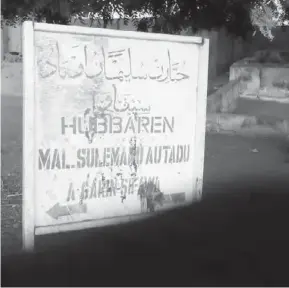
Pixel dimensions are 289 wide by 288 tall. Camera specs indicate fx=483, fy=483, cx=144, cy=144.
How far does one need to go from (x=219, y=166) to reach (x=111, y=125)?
124 inches

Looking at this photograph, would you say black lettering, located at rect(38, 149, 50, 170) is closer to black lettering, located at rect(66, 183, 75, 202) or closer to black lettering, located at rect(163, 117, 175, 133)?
black lettering, located at rect(66, 183, 75, 202)

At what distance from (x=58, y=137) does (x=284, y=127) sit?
656 cm

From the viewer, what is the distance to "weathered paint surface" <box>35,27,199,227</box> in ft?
8.82

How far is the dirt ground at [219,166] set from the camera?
3.64 m

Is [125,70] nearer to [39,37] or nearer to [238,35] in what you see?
[39,37]

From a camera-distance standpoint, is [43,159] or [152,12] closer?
[43,159]

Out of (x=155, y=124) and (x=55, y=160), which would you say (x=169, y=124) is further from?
(x=55, y=160)

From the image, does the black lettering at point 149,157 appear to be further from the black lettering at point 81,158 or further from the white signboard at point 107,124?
the black lettering at point 81,158

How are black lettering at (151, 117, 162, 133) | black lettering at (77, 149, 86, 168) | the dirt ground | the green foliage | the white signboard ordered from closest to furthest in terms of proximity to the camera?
1. the white signboard
2. black lettering at (77, 149, 86, 168)
3. black lettering at (151, 117, 162, 133)
4. the green foliage
5. the dirt ground

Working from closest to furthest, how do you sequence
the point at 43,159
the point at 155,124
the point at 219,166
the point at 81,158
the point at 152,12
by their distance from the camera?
the point at 43,159 → the point at 81,158 → the point at 155,124 → the point at 152,12 → the point at 219,166

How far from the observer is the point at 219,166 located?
19.1 ft

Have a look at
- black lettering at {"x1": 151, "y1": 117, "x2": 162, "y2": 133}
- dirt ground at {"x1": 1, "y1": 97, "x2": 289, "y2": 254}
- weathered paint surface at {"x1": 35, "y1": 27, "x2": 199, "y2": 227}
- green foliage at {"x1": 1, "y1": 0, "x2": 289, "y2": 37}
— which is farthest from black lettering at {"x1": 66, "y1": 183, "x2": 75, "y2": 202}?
green foliage at {"x1": 1, "y1": 0, "x2": 289, "y2": 37}

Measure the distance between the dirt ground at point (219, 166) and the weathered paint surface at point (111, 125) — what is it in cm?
59

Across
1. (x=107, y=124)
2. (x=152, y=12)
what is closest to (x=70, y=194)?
(x=107, y=124)
